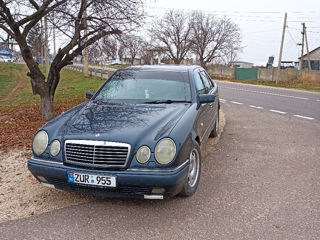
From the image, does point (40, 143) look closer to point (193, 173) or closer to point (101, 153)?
point (101, 153)

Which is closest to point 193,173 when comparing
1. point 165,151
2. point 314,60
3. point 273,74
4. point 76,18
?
point 165,151

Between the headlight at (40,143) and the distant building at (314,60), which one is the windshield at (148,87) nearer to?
the headlight at (40,143)

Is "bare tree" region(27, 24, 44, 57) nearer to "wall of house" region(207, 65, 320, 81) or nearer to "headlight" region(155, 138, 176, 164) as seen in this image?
"headlight" region(155, 138, 176, 164)

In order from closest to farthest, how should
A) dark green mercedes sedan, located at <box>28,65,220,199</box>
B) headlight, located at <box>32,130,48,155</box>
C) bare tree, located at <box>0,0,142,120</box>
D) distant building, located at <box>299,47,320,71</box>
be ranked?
dark green mercedes sedan, located at <box>28,65,220,199</box>
headlight, located at <box>32,130,48,155</box>
bare tree, located at <box>0,0,142,120</box>
distant building, located at <box>299,47,320,71</box>

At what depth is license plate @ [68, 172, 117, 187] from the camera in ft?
9.71

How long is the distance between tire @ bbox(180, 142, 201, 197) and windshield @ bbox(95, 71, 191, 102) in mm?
879

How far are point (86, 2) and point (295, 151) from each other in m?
5.43

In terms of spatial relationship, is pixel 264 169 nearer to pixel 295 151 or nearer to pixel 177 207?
pixel 295 151

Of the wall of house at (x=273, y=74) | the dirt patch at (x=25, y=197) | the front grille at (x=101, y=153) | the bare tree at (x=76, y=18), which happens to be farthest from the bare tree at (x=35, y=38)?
the wall of house at (x=273, y=74)

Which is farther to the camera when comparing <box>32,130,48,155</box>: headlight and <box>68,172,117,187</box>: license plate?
<box>32,130,48,155</box>: headlight

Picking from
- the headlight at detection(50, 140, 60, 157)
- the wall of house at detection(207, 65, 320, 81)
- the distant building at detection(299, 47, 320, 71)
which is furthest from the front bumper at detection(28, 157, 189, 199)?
the distant building at detection(299, 47, 320, 71)

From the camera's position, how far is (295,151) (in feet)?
18.6

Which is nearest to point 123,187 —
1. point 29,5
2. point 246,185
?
point 246,185

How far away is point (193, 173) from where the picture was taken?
3717 millimetres
